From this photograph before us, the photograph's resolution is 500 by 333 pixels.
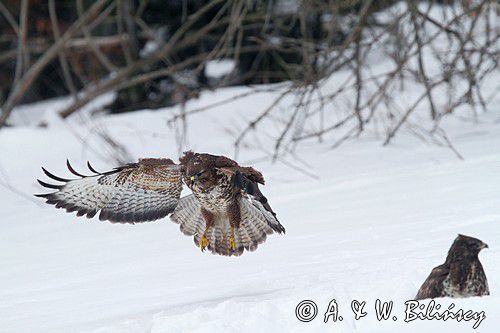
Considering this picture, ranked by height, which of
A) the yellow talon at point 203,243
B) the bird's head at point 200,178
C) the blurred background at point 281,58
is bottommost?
the yellow talon at point 203,243

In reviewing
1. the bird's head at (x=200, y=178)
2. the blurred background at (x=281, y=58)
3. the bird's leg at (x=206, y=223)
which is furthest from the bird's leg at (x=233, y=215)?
the blurred background at (x=281, y=58)

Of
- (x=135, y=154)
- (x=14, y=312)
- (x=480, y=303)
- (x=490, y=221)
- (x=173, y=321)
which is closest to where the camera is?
(x=480, y=303)

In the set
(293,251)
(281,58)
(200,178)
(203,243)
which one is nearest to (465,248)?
(200,178)

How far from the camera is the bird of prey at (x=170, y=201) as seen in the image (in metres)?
5.23

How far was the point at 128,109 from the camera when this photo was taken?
51.6ft

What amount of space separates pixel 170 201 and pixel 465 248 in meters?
2.13

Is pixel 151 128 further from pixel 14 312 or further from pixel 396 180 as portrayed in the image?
pixel 14 312

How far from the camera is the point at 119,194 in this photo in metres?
5.54

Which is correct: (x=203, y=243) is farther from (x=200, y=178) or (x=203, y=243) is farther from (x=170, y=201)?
(x=200, y=178)

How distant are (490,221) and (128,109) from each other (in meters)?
10.9

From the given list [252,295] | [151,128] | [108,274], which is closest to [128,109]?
[151,128]

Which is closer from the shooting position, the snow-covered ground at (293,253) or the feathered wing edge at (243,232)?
the snow-covered ground at (293,253)

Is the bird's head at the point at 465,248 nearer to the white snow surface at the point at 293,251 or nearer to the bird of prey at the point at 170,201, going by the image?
the white snow surface at the point at 293,251

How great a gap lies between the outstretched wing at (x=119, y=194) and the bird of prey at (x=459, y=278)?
71.5 inches
